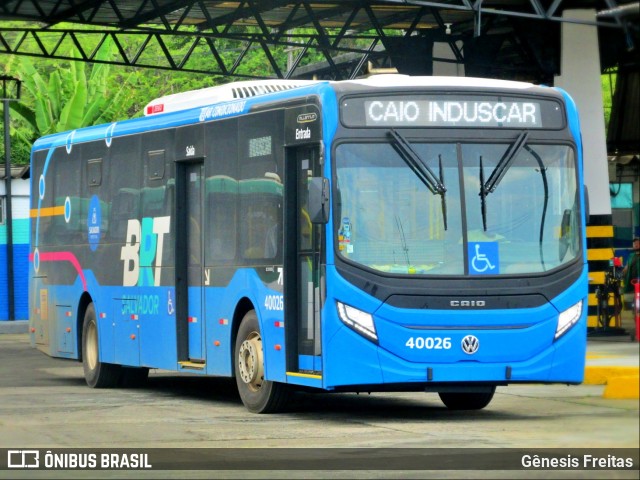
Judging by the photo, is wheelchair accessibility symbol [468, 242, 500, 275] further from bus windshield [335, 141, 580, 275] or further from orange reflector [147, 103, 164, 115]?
orange reflector [147, 103, 164, 115]

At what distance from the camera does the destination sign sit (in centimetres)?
1192

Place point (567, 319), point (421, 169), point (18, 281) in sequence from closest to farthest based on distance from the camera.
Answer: point (421, 169) → point (567, 319) → point (18, 281)

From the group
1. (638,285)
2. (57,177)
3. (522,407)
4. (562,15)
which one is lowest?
(522,407)

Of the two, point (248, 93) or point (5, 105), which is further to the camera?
point (5, 105)

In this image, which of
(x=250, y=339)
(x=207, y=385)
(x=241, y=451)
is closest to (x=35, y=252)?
(x=207, y=385)

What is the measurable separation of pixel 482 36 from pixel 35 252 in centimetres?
1595

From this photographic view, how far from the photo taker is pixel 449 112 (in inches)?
475

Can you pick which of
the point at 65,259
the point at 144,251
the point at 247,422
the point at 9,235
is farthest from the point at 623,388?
the point at 9,235

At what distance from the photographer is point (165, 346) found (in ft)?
50.6

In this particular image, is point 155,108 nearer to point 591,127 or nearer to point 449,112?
point 449,112

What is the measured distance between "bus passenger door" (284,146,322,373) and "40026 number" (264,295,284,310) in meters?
0.09

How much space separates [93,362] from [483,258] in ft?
24.5

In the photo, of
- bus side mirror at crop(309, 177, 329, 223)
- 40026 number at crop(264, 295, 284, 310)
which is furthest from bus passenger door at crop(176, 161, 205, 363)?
bus side mirror at crop(309, 177, 329, 223)

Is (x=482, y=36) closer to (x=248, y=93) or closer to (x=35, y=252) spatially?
(x=35, y=252)
